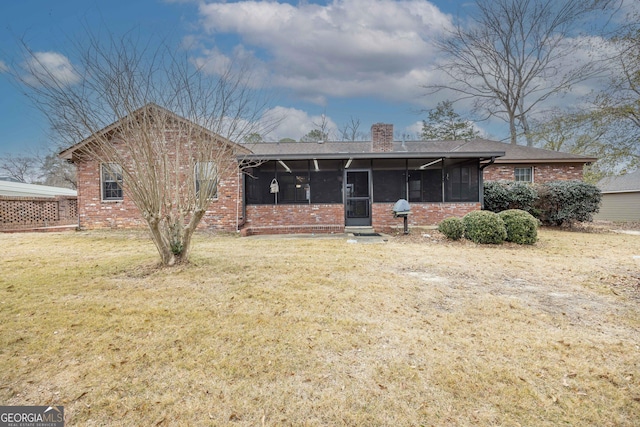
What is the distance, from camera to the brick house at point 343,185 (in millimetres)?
10754

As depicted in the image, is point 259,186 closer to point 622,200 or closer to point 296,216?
point 296,216

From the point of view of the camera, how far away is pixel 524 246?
7.49 metres

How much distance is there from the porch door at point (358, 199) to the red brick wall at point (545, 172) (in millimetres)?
6097

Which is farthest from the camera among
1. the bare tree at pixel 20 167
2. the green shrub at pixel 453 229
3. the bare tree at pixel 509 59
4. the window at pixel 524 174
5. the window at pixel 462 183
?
the bare tree at pixel 20 167

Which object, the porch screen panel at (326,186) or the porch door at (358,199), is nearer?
the porch door at (358,199)

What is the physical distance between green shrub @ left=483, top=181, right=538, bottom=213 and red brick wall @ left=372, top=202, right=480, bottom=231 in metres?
1.38

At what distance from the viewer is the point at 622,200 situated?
60.6ft

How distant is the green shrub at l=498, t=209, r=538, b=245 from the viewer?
7.57m

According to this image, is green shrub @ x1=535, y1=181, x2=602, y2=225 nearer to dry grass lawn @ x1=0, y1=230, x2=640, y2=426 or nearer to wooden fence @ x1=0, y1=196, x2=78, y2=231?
dry grass lawn @ x1=0, y1=230, x2=640, y2=426

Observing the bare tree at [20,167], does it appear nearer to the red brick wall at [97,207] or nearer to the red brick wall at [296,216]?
the red brick wall at [97,207]

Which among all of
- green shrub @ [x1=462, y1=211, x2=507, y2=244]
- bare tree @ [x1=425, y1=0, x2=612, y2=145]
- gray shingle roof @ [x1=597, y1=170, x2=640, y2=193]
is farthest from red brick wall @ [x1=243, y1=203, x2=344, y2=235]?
gray shingle roof @ [x1=597, y1=170, x2=640, y2=193]

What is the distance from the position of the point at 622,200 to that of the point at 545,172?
30.0 feet

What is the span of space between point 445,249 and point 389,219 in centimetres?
397

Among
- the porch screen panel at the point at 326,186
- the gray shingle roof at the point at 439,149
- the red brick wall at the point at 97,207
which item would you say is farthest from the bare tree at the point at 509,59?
the red brick wall at the point at 97,207
